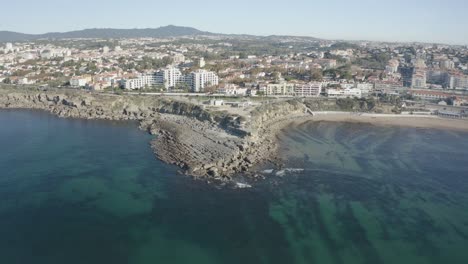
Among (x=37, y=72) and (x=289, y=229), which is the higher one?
(x=37, y=72)

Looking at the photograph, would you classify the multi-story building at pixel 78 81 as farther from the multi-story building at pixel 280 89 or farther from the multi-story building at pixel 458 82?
the multi-story building at pixel 458 82

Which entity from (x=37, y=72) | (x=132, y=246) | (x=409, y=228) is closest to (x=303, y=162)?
(x=409, y=228)

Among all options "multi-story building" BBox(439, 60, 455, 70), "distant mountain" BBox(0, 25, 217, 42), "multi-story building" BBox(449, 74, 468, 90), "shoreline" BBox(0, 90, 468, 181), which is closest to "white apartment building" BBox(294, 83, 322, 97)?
"shoreline" BBox(0, 90, 468, 181)

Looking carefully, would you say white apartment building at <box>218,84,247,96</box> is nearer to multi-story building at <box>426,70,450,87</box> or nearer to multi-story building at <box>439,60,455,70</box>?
multi-story building at <box>426,70,450,87</box>

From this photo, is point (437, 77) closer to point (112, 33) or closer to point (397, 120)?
point (397, 120)

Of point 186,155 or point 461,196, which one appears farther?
point 186,155

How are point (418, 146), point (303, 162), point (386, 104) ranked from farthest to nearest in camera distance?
point (386, 104) → point (418, 146) → point (303, 162)

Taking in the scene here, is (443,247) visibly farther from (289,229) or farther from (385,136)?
(385,136)

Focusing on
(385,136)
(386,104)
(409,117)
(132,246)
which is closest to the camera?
(132,246)
